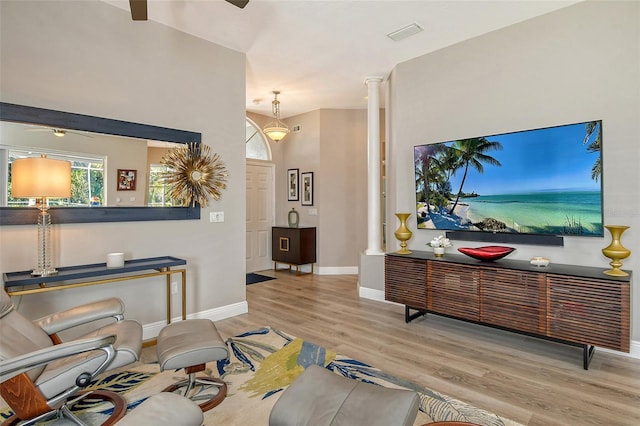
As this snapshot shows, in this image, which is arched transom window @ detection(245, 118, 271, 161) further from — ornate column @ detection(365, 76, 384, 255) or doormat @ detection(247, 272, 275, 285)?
ornate column @ detection(365, 76, 384, 255)

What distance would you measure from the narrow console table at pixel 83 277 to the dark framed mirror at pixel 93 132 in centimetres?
40

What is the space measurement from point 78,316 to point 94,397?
554 millimetres

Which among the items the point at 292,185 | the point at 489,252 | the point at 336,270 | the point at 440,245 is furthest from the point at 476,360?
the point at 292,185

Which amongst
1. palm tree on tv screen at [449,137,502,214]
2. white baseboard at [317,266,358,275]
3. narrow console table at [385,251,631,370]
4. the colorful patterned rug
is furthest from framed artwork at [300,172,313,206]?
the colorful patterned rug

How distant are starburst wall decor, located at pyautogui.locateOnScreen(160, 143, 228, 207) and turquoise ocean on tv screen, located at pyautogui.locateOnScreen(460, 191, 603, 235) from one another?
279cm

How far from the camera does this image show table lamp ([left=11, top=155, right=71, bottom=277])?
249cm

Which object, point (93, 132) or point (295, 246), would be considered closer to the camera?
point (93, 132)

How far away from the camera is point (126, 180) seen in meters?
3.23

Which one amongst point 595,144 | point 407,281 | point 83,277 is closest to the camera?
point 83,277

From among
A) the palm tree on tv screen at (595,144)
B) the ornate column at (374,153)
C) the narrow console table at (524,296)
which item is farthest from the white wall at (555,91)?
the ornate column at (374,153)

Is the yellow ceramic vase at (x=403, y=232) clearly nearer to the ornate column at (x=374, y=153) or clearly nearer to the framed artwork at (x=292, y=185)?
the ornate column at (x=374, y=153)

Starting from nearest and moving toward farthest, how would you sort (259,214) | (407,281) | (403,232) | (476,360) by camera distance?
(476,360)
(407,281)
(403,232)
(259,214)

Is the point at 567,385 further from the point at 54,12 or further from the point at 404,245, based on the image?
the point at 54,12

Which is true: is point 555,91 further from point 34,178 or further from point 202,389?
point 34,178
